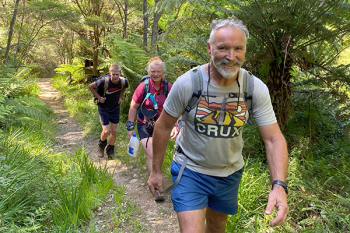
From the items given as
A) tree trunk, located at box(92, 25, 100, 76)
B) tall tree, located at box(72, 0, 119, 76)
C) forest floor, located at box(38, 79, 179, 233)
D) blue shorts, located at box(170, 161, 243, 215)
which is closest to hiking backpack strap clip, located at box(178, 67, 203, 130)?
Answer: blue shorts, located at box(170, 161, 243, 215)

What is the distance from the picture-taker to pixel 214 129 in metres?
2.01

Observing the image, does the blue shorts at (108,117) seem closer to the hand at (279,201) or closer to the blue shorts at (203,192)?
the blue shorts at (203,192)

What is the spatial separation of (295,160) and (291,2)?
8.42 ft

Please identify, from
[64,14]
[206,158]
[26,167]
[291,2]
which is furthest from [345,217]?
[64,14]

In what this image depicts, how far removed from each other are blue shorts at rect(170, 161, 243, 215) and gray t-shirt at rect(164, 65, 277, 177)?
8 centimetres

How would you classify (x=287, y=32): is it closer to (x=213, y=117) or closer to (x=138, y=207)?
(x=213, y=117)

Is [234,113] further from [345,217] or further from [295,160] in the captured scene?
[295,160]

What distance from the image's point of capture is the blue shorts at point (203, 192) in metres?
2.04

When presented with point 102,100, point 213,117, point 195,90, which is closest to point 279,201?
point 213,117

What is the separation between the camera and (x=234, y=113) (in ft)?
6.63

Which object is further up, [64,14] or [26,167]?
[64,14]

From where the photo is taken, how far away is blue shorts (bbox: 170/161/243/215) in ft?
6.70

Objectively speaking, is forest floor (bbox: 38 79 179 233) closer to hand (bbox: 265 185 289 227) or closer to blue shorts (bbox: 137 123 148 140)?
blue shorts (bbox: 137 123 148 140)

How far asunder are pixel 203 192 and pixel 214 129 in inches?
20.4
